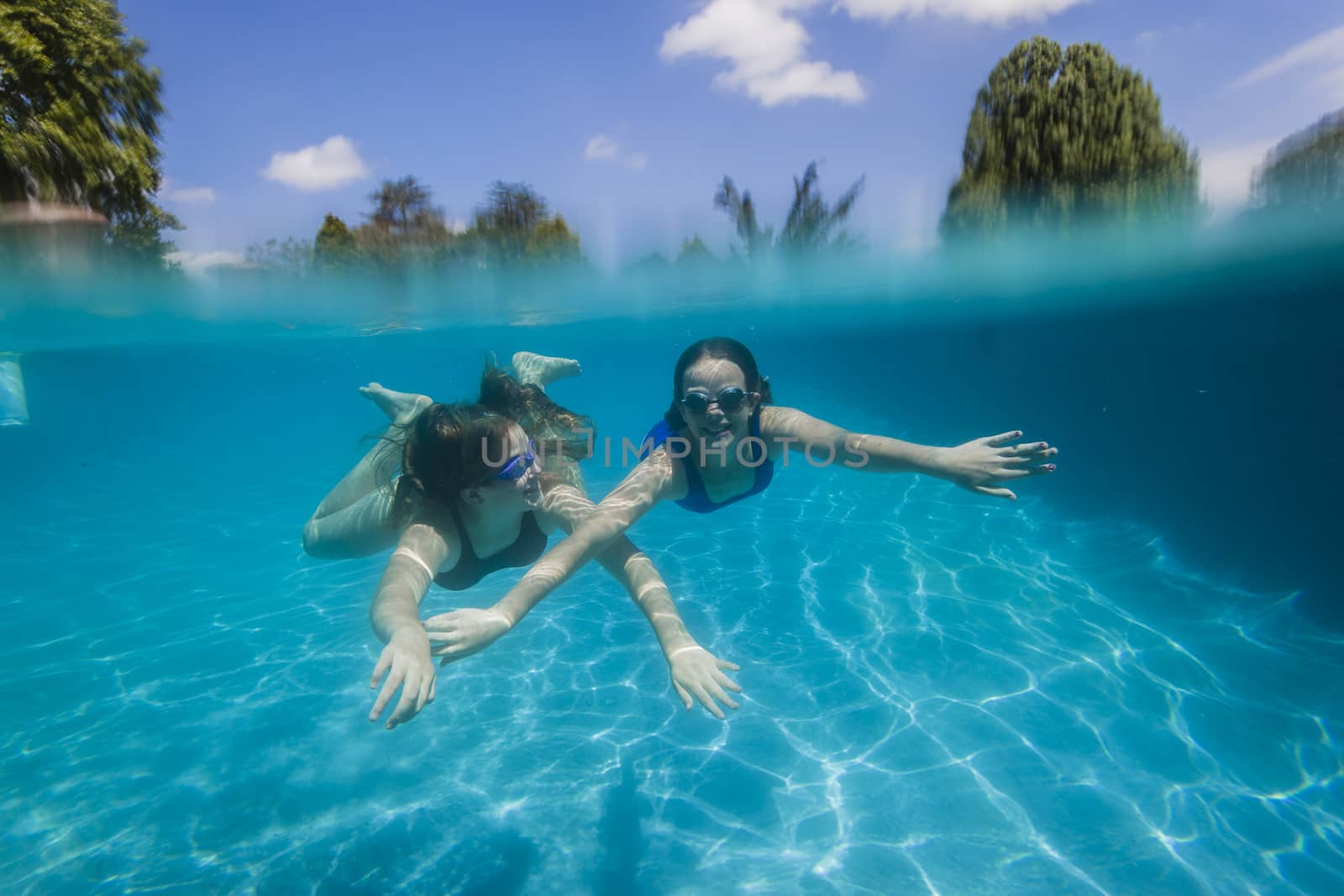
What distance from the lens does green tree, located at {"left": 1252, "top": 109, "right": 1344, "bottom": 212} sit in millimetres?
9875

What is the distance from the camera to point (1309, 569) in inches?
379

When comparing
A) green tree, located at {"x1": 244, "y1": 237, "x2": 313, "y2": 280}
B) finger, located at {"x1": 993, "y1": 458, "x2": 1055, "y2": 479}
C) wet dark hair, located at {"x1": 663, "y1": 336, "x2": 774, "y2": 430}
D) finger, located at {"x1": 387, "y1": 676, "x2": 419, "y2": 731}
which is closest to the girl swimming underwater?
finger, located at {"x1": 387, "y1": 676, "x2": 419, "y2": 731}

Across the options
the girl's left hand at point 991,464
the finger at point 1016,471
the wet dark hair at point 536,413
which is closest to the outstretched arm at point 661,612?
the wet dark hair at point 536,413

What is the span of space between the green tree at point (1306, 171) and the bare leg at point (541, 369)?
39.7 feet

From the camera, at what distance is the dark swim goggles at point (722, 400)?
4.22m

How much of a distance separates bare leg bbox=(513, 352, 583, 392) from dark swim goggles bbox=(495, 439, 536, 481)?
9.98 ft

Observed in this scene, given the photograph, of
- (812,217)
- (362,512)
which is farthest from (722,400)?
(812,217)

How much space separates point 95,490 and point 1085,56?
27.8 meters

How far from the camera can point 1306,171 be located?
10.8 m

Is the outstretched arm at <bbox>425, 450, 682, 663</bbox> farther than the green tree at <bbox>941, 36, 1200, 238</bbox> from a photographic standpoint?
No

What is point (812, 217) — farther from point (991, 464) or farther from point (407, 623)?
point (407, 623)

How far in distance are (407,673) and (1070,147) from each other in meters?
14.5

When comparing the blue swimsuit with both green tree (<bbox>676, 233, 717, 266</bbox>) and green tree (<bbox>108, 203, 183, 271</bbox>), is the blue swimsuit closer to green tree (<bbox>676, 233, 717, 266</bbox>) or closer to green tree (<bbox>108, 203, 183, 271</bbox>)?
green tree (<bbox>676, 233, 717, 266</bbox>)

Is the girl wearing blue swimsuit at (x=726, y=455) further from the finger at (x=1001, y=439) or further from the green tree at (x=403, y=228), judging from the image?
the green tree at (x=403, y=228)
